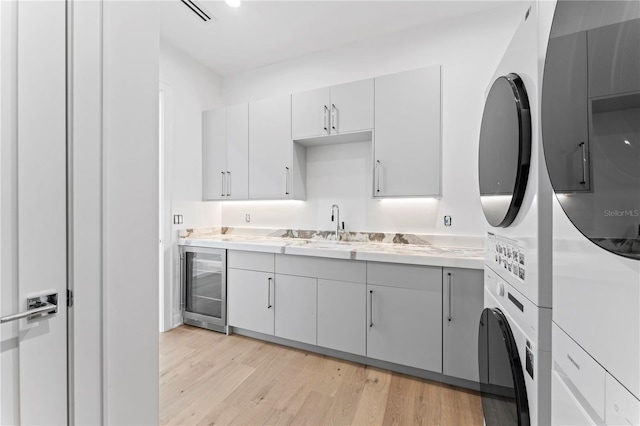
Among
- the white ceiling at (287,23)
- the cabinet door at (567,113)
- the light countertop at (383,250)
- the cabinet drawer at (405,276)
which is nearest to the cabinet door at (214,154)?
the light countertop at (383,250)

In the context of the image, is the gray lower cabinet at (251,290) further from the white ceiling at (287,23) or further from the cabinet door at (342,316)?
the white ceiling at (287,23)

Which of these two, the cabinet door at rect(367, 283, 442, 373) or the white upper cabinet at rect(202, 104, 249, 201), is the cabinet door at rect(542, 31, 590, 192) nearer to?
the cabinet door at rect(367, 283, 442, 373)

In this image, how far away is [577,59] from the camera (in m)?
0.53

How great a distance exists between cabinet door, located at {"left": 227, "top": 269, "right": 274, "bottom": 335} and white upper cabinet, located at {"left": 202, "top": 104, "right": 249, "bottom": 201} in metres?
0.88

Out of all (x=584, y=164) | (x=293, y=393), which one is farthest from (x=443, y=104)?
(x=293, y=393)

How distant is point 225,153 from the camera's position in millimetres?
3035

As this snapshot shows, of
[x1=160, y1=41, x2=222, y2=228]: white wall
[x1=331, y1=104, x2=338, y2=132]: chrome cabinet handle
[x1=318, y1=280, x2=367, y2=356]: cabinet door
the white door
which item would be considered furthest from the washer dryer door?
[x1=160, y1=41, x2=222, y2=228]: white wall

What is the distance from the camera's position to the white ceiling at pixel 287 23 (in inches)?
87.1

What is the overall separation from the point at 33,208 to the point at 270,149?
2157 mm

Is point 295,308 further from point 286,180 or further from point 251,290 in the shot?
point 286,180

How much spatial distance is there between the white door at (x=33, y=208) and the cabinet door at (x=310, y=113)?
74.6 inches

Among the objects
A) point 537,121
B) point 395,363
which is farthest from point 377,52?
point 395,363

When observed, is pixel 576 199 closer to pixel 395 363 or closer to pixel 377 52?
pixel 395 363

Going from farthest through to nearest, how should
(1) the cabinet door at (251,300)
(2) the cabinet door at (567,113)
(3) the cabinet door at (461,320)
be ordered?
(1) the cabinet door at (251,300)
(3) the cabinet door at (461,320)
(2) the cabinet door at (567,113)
